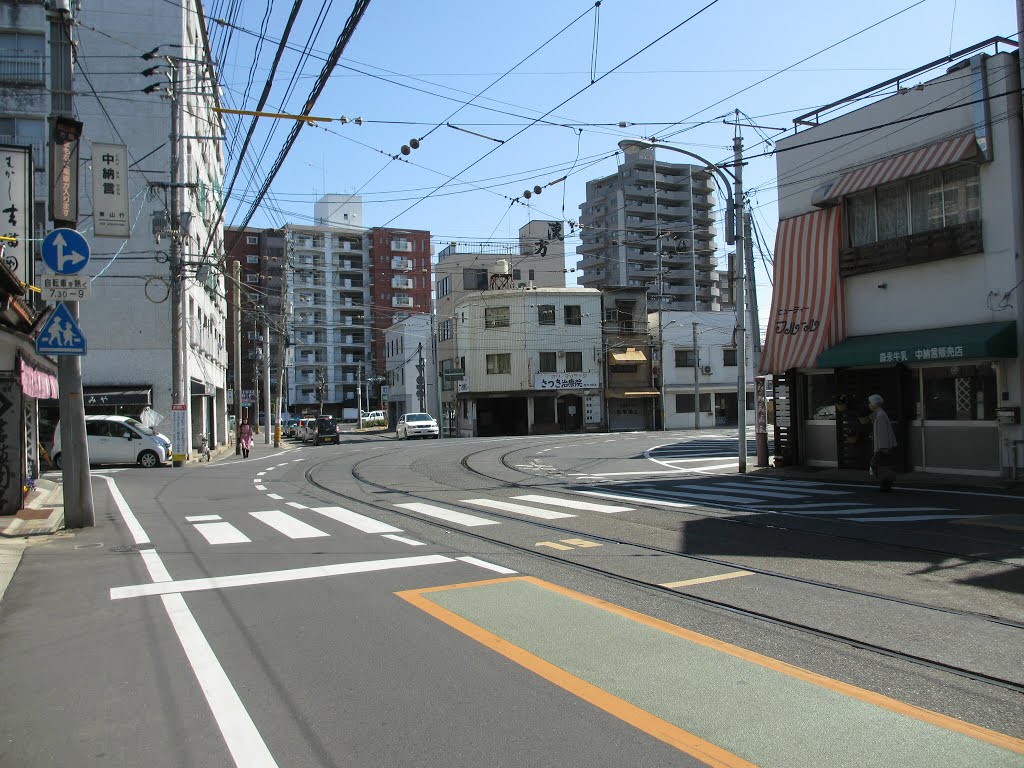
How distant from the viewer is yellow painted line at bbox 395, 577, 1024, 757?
3.80 metres

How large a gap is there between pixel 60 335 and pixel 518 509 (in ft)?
24.5

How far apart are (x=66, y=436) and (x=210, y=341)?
34194 millimetres

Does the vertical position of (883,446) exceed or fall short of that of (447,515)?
it exceeds it

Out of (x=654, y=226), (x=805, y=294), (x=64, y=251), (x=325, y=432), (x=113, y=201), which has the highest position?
(x=654, y=226)

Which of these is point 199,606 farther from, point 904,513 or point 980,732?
point 904,513

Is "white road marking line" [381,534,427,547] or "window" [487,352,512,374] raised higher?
"window" [487,352,512,374]

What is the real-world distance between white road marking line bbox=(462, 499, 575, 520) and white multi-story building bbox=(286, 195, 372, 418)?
75618 millimetres

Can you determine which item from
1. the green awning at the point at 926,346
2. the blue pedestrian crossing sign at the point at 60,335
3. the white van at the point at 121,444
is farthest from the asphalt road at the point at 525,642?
the white van at the point at 121,444

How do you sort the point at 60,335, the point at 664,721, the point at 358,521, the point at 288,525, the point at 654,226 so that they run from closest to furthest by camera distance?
the point at 664,721, the point at 60,335, the point at 288,525, the point at 358,521, the point at 654,226

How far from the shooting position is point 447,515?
39.2ft

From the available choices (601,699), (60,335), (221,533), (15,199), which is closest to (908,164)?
(221,533)

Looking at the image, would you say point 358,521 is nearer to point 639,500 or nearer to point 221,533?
point 221,533

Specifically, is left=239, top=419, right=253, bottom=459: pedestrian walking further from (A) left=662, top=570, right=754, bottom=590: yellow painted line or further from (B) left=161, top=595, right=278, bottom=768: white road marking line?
(A) left=662, top=570, right=754, bottom=590: yellow painted line

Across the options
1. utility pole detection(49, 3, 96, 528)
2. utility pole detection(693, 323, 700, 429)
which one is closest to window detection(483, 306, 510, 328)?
utility pole detection(693, 323, 700, 429)
